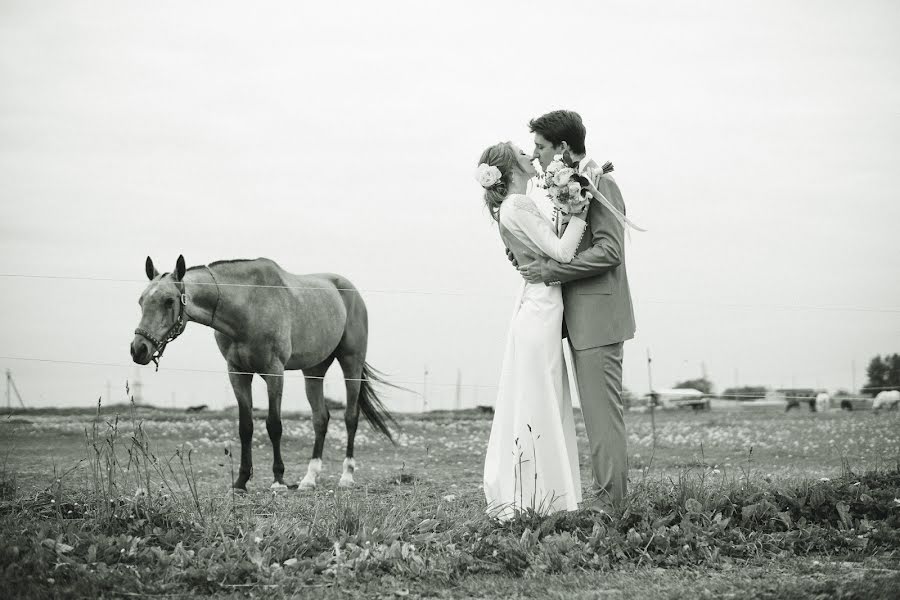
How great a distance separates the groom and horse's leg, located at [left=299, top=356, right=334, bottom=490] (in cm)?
529

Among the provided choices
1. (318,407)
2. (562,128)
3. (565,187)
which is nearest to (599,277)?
(565,187)

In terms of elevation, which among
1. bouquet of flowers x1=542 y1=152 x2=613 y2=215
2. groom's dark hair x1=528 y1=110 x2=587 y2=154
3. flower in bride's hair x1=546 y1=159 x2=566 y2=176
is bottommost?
bouquet of flowers x1=542 y1=152 x2=613 y2=215

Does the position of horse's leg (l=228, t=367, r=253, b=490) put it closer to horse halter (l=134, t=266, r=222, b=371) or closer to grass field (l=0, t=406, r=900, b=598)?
horse halter (l=134, t=266, r=222, b=371)

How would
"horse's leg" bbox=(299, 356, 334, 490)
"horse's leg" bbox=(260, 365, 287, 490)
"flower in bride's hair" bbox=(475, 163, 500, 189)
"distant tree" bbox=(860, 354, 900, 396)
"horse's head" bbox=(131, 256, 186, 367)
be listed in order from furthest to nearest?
"distant tree" bbox=(860, 354, 900, 396)
"horse's leg" bbox=(299, 356, 334, 490)
"horse's leg" bbox=(260, 365, 287, 490)
"horse's head" bbox=(131, 256, 186, 367)
"flower in bride's hair" bbox=(475, 163, 500, 189)

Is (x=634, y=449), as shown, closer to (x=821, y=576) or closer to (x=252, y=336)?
(x=252, y=336)

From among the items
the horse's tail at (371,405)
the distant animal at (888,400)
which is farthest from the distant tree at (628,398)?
the horse's tail at (371,405)

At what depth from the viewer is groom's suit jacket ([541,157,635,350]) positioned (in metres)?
5.88

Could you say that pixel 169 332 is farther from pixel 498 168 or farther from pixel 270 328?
pixel 498 168

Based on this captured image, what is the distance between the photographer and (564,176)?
18.9 feet

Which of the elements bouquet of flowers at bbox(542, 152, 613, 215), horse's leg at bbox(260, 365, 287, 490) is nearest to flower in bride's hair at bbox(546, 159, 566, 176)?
bouquet of flowers at bbox(542, 152, 613, 215)

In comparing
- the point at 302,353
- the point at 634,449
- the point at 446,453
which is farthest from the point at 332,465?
the point at 634,449

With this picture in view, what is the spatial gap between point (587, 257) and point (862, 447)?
10.7 metres

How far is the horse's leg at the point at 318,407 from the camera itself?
10719 mm

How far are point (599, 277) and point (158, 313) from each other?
5089 millimetres
